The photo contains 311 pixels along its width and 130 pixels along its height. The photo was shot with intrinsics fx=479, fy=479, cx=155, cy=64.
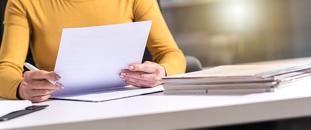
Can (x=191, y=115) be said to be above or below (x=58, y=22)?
below

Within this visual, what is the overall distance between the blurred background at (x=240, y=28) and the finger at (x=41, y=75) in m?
2.00

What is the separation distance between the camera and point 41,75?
3.51 feet

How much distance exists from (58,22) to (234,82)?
0.84 m

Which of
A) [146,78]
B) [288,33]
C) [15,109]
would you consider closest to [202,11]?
[288,33]

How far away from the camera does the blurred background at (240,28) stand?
9.87 ft

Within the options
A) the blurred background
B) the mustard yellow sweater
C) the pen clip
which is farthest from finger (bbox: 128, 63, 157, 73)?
the blurred background

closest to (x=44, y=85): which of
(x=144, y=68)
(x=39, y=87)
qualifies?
(x=39, y=87)

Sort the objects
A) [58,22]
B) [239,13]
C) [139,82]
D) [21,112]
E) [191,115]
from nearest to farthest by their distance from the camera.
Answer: [191,115]
[21,112]
[139,82]
[58,22]
[239,13]

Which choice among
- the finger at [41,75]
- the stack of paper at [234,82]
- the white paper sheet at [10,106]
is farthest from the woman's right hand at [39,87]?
the stack of paper at [234,82]

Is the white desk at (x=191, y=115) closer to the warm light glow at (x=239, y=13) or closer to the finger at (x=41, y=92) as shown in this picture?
the finger at (x=41, y=92)

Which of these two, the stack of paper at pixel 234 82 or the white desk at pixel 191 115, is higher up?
the stack of paper at pixel 234 82

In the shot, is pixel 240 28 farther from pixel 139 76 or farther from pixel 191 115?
pixel 191 115

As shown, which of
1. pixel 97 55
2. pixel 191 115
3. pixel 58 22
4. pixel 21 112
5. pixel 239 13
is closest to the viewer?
pixel 191 115

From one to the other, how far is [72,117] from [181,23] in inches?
94.8
